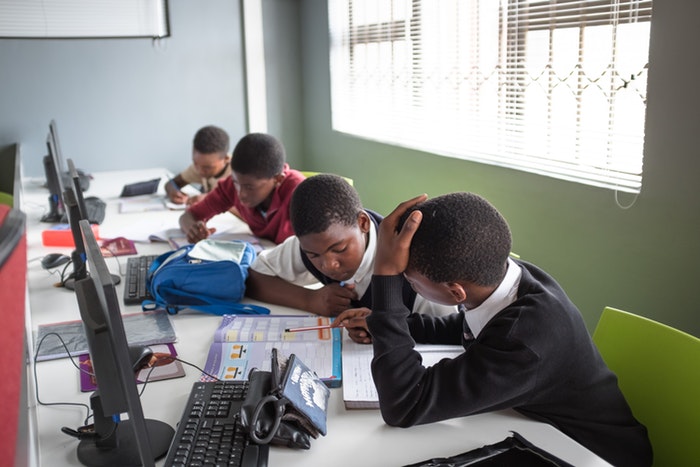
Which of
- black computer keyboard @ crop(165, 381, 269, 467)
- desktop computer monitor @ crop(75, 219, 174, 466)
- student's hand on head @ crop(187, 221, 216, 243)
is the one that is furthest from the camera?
student's hand on head @ crop(187, 221, 216, 243)

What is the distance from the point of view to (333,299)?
6.10 ft

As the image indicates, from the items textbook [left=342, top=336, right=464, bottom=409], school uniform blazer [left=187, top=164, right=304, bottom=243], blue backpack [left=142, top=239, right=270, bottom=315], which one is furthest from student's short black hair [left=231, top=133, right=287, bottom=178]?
textbook [left=342, top=336, right=464, bottom=409]

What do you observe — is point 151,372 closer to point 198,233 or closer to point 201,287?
point 201,287

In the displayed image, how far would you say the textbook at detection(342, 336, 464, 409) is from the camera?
135 cm

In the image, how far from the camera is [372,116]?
13.9 feet

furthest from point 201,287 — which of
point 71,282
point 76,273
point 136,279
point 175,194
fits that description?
point 175,194

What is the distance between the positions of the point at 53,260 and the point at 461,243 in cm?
178

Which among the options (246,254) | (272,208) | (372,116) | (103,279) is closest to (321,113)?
(372,116)

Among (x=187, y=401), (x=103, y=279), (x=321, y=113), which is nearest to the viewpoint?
(x=103, y=279)

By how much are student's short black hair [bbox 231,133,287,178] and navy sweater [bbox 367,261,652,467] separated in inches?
53.9

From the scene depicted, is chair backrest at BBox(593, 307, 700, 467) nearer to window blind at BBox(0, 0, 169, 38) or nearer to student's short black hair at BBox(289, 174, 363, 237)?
student's short black hair at BBox(289, 174, 363, 237)

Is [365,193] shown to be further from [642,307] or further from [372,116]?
[642,307]

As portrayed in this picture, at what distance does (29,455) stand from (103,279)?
1.30ft

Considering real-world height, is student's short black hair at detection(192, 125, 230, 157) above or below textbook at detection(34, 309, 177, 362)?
above
